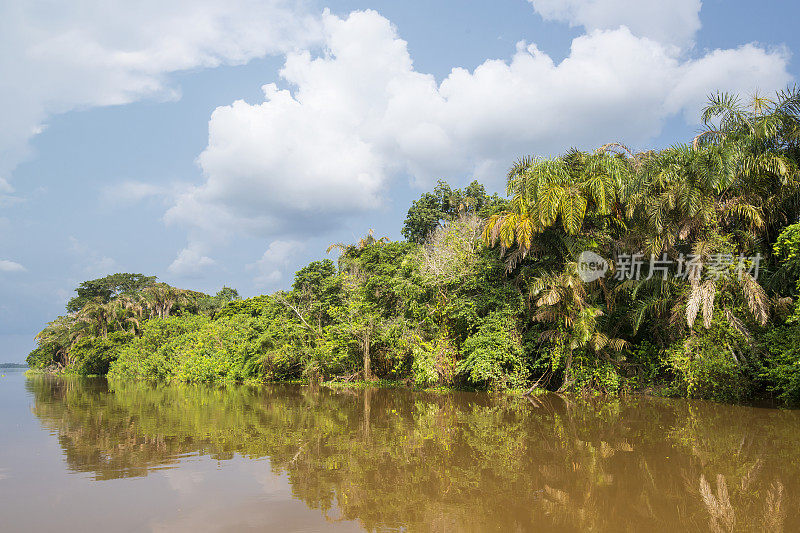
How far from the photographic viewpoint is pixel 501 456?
709 cm

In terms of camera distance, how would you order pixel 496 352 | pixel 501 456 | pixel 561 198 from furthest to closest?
pixel 496 352 < pixel 561 198 < pixel 501 456

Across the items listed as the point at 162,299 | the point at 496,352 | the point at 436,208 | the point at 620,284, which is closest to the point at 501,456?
the point at 496,352

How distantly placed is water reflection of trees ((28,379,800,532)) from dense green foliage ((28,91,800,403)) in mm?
1603

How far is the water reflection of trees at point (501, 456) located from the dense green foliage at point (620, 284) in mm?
1603

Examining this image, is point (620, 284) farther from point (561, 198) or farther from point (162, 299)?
point (162, 299)

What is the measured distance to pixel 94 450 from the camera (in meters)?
8.30

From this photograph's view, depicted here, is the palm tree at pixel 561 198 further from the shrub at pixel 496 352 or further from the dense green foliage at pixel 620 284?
the shrub at pixel 496 352

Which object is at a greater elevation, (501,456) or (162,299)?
(162,299)

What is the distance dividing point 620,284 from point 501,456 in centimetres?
860

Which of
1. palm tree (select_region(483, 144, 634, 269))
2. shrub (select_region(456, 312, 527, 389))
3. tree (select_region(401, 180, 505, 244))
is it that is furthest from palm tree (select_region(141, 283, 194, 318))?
palm tree (select_region(483, 144, 634, 269))

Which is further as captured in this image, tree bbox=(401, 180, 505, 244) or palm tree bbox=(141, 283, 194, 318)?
palm tree bbox=(141, 283, 194, 318)

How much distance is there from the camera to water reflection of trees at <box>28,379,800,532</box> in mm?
4801

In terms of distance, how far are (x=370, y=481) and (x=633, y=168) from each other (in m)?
12.2

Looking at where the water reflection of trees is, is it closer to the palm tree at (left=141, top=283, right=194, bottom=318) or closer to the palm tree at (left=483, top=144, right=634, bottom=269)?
the palm tree at (left=483, top=144, right=634, bottom=269)
